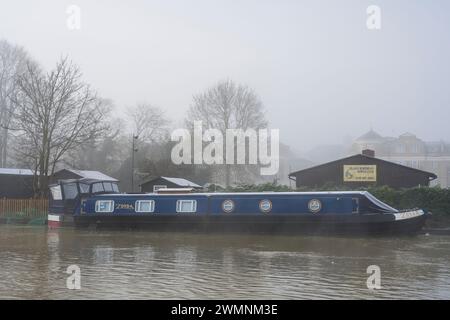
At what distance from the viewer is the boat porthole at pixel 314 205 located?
69.7 ft

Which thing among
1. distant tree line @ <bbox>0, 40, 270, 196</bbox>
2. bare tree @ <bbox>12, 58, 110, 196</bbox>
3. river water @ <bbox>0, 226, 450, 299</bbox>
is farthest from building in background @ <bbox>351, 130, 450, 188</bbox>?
river water @ <bbox>0, 226, 450, 299</bbox>

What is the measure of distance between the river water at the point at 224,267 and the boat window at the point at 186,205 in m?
2.58

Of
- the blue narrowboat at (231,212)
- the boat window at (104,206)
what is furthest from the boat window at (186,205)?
the boat window at (104,206)

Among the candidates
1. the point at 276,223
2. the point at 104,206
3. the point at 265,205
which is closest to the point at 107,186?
the point at 104,206

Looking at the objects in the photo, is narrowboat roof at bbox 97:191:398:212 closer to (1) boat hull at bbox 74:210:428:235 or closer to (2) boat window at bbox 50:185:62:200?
(1) boat hull at bbox 74:210:428:235

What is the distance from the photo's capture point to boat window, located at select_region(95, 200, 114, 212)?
24500 mm

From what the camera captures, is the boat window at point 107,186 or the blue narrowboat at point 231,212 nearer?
the blue narrowboat at point 231,212

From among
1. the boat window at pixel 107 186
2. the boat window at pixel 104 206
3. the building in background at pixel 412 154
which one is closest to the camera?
the boat window at pixel 104 206

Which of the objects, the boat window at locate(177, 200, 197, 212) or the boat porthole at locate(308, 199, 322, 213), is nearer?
the boat porthole at locate(308, 199, 322, 213)

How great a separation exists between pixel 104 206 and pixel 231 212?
19.5ft

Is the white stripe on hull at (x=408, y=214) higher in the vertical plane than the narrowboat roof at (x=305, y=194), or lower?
lower

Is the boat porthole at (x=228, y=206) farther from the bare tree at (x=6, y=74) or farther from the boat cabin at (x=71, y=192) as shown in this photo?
the bare tree at (x=6, y=74)
